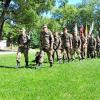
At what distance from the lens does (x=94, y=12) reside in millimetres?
131875

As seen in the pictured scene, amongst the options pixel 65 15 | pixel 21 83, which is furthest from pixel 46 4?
pixel 65 15

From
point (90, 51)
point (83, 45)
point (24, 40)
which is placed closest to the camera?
point (24, 40)

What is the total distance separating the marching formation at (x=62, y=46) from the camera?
21.4 meters

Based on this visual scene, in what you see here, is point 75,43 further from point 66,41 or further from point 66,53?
point 66,41

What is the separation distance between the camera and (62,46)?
1068 inches

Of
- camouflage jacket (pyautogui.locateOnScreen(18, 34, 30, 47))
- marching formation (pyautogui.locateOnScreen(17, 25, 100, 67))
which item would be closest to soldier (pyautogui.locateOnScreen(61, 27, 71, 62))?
marching formation (pyautogui.locateOnScreen(17, 25, 100, 67))

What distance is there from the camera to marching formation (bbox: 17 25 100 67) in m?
21.4

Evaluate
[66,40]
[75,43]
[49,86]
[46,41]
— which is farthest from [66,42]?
[49,86]

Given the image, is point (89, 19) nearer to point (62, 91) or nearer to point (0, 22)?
point (0, 22)

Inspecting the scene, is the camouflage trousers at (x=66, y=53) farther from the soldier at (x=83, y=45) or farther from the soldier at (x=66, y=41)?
the soldier at (x=83, y=45)

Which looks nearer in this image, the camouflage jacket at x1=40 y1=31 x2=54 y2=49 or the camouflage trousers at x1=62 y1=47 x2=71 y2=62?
the camouflage jacket at x1=40 y1=31 x2=54 y2=49

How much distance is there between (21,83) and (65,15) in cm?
9679

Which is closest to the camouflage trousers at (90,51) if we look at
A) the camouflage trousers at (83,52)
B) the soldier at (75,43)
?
the camouflage trousers at (83,52)

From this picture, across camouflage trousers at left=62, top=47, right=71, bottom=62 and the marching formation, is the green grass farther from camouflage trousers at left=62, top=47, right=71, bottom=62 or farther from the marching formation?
camouflage trousers at left=62, top=47, right=71, bottom=62
